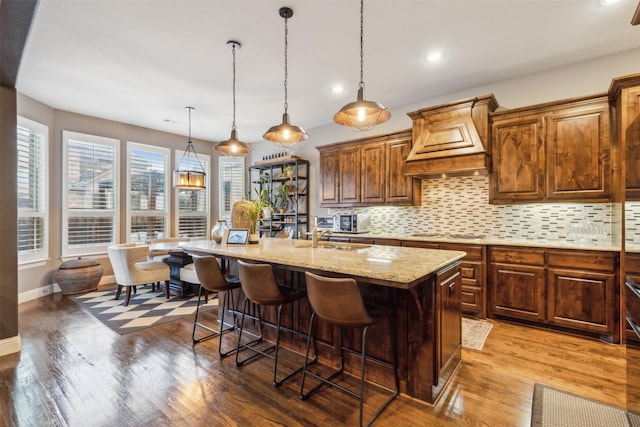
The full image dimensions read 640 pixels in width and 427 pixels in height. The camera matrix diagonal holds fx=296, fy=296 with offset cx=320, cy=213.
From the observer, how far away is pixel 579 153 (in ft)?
10.4

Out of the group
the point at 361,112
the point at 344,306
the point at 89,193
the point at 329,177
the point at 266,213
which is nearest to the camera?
the point at 344,306

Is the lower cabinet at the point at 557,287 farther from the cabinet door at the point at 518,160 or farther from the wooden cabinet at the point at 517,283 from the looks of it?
the cabinet door at the point at 518,160

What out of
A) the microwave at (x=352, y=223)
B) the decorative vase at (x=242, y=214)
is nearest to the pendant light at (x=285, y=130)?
the decorative vase at (x=242, y=214)

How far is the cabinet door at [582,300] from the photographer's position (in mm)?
2859

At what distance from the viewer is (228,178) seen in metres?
7.13

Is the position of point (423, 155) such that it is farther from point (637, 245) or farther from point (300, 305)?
point (300, 305)

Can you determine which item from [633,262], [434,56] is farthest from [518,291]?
[434,56]

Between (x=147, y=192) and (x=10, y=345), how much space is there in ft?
12.0

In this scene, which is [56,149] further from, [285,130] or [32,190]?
[285,130]

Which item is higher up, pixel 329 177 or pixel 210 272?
pixel 329 177

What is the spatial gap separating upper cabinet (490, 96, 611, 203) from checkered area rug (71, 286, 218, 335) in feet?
13.9

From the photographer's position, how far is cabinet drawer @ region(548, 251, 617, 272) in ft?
9.33

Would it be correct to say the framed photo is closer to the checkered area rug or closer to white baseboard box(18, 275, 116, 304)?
the checkered area rug

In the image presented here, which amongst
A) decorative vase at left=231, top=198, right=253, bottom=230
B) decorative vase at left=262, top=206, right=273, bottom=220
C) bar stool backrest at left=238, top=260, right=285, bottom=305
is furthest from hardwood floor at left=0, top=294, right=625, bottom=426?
decorative vase at left=262, top=206, right=273, bottom=220
